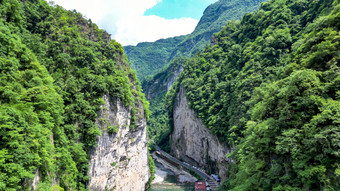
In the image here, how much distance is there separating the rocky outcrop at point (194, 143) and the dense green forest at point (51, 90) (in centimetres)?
1870

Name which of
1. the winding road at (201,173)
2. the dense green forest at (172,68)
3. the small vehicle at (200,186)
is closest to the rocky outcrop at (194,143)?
the winding road at (201,173)

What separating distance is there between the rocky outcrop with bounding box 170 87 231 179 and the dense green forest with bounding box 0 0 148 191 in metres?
18.7

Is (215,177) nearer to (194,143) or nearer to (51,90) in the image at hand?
(194,143)

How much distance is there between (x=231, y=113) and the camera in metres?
40.1

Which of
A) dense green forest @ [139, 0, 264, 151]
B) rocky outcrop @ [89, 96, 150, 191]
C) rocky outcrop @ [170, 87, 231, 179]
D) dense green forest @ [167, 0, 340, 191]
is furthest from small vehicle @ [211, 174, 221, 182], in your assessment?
dense green forest @ [139, 0, 264, 151]

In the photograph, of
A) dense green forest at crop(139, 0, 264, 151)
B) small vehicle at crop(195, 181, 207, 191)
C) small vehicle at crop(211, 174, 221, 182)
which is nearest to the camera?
small vehicle at crop(195, 181, 207, 191)

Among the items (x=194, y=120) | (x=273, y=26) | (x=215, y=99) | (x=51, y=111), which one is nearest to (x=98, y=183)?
(x=51, y=111)

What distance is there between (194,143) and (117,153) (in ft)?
95.9

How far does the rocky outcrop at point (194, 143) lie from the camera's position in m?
45.4

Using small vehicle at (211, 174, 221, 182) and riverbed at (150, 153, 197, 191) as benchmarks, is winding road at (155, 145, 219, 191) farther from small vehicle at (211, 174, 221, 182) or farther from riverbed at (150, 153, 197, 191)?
riverbed at (150, 153, 197, 191)

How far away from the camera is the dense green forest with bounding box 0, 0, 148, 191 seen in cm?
1555

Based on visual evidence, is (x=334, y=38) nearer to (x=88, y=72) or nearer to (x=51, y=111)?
(x=51, y=111)

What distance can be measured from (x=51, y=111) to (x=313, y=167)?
71.3 ft

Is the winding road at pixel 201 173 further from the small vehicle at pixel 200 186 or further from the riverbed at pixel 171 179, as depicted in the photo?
the riverbed at pixel 171 179
